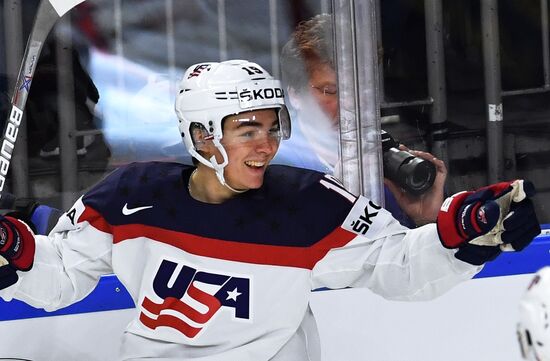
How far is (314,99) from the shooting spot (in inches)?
127

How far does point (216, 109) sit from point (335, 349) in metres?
0.80

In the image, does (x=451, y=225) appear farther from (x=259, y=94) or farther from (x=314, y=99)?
(x=314, y=99)

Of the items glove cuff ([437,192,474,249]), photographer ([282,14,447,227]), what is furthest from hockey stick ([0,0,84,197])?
glove cuff ([437,192,474,249])

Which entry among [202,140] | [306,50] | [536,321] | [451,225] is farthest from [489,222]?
[306,50]

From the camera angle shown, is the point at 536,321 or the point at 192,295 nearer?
the point at 536,321

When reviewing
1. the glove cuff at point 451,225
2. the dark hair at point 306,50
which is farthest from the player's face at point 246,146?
the glove cuff at point 451,225

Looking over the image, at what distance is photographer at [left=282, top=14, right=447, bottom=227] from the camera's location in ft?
10.5

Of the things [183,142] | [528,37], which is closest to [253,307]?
[183,142]

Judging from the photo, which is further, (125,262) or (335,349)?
(335,349)

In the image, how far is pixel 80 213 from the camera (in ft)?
9.84

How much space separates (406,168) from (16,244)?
40.2 inches

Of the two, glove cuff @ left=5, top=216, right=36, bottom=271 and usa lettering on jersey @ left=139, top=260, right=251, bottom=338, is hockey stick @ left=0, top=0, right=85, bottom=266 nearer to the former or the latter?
glove cuff @ left=5, top=216, right=36, bottom=271

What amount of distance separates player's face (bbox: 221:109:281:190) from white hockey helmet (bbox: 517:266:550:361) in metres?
0.93

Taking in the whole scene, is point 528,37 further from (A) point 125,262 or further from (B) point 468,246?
(A) point 125,262
